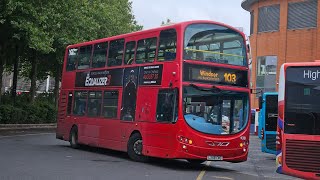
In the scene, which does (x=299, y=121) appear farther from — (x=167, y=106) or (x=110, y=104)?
(x=110, y=104)

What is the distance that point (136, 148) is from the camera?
16.1m

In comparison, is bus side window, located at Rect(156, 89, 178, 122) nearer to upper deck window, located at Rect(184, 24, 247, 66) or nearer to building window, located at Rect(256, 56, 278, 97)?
upper deck window, located at Rect(184, 24, 247, 66)

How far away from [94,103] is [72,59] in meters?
3.13

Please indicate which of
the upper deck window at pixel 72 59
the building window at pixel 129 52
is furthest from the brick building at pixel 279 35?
the building window at pixel 129 52

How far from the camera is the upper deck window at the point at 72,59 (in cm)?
2088

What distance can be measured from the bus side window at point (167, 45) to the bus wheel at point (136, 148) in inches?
106

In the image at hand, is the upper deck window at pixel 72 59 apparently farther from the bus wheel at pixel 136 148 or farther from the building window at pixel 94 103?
the bus wheel at pixel 136 148

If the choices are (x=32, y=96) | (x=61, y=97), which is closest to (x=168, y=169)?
(x=61, y=97)

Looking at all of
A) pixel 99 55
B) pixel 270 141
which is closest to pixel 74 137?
pixel 99 55

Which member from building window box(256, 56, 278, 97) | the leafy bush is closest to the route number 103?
the leafy bush

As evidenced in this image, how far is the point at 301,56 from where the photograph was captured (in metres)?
44.1

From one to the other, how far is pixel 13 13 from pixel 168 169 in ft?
48.4

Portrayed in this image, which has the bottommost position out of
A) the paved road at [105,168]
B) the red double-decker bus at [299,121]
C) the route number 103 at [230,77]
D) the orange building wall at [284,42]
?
the paved road at [105,168]

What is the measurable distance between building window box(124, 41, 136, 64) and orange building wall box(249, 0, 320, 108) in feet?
96.2
